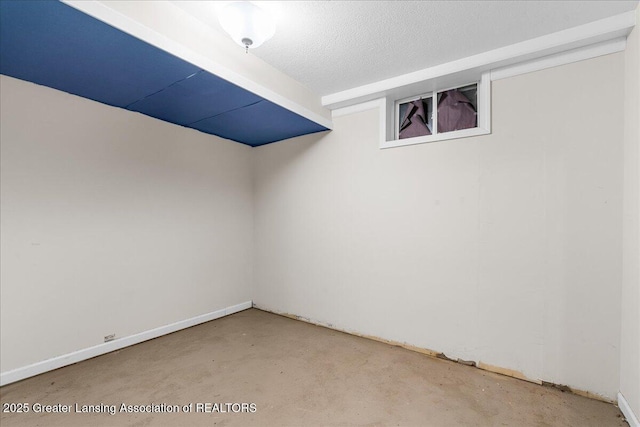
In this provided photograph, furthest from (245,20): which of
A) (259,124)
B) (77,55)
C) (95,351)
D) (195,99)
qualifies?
(95,351)

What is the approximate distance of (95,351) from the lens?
2531 mm

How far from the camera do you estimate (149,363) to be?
243cm

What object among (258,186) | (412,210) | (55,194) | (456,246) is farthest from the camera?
(258,186)

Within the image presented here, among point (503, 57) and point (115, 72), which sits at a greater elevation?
point (503, 57)

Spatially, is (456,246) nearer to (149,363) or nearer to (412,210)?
(412,210)

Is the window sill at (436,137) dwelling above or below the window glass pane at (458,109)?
below

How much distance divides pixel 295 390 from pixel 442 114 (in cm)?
271

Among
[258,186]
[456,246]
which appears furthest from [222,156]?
[456,246]

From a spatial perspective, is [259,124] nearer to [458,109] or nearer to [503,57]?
[458,109]

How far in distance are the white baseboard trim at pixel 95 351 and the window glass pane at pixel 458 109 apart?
11.2 ft

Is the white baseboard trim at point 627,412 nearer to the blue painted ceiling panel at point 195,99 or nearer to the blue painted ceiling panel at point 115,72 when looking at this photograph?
the blue painted ceiling panel at point 115,72

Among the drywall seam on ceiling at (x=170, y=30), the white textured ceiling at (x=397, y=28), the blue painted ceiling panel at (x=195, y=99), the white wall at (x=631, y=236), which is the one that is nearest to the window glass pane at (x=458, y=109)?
the white textured ceiling at (x=397, y=28)

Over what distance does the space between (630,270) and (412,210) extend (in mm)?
1486

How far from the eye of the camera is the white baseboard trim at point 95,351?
2.14m
